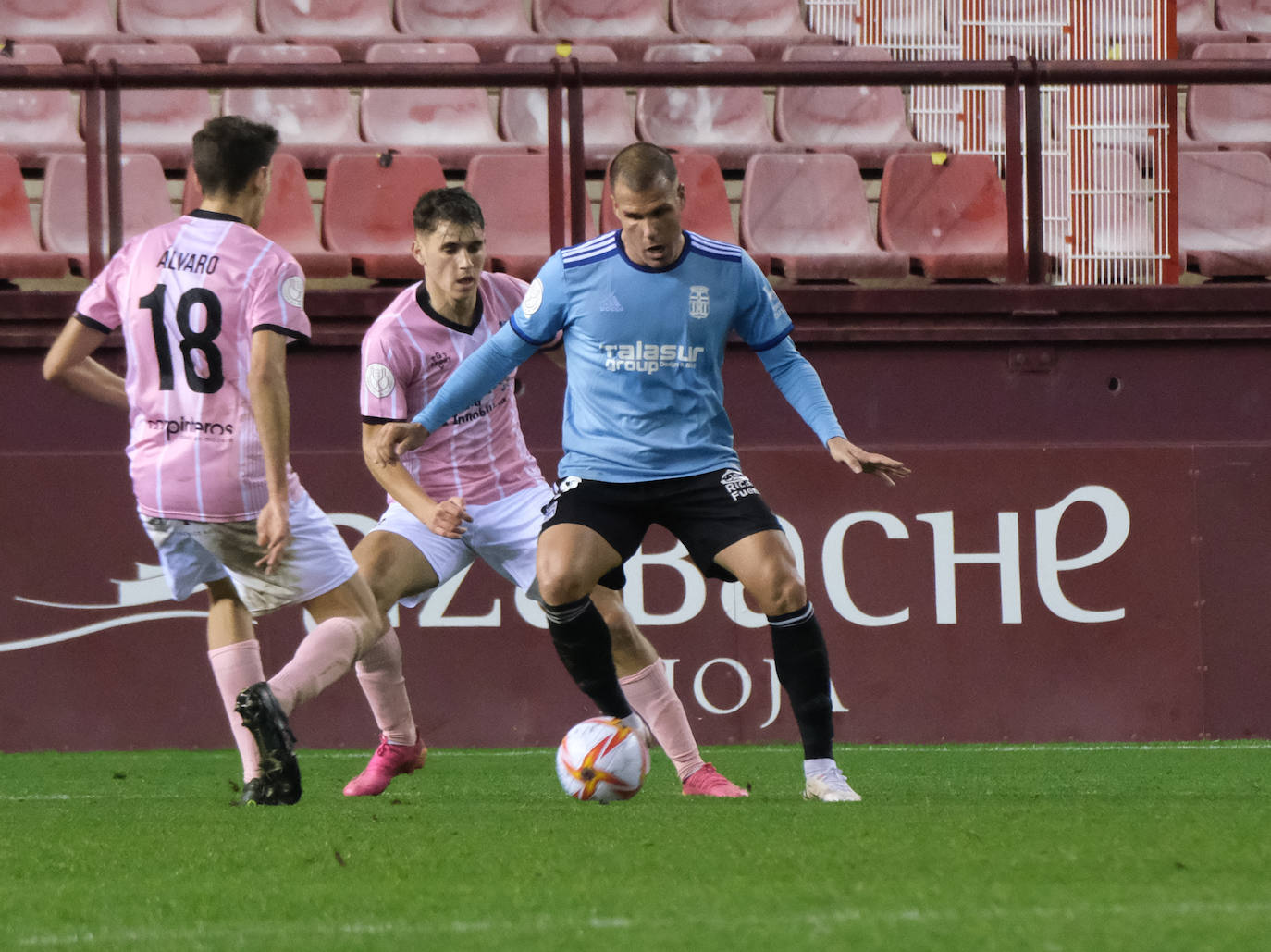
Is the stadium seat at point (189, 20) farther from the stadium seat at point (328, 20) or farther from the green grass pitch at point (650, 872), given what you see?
the green grass pitch at point (650, 872)

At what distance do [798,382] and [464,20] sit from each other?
668 centimetres

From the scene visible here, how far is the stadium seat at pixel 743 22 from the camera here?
36.5 ft

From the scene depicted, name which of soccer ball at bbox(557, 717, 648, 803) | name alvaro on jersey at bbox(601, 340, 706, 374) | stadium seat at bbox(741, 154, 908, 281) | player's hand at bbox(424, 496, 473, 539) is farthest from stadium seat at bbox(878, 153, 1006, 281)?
player's hand at bbox(424, 496, 473, 539)

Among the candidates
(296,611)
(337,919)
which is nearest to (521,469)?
(296,611)

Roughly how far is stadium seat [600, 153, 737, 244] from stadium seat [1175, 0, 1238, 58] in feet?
12.4

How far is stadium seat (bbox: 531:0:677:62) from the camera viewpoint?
11.2 meters

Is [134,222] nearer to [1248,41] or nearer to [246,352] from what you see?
[246,352]

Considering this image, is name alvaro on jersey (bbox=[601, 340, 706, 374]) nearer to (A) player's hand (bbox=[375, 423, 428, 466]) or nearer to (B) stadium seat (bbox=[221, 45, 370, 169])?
(A) player's hand (bbox=[375, 423, 428, 466])

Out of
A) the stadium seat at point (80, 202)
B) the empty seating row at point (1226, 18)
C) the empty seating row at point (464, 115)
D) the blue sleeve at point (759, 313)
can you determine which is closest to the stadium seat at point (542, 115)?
the empty seating row at point (464, 115)

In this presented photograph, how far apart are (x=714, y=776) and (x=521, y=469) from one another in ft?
4.18

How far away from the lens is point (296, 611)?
25.3 ft

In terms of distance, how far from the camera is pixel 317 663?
5031mm

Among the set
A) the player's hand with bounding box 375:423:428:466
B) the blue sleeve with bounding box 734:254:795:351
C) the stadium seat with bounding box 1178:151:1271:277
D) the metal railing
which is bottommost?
the player's hand with bounding box 375:423:428:466

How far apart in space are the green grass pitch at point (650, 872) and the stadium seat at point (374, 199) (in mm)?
3660
